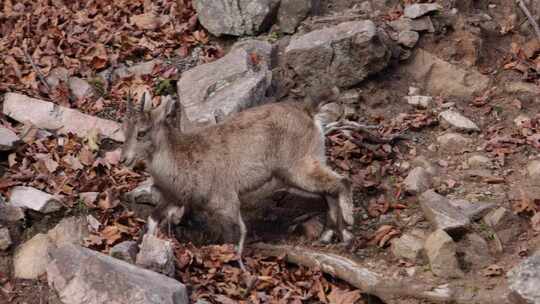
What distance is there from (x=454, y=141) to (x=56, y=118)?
419cm

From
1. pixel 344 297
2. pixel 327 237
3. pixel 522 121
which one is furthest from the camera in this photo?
pixel 522 121

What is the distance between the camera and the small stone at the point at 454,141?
27.1ft

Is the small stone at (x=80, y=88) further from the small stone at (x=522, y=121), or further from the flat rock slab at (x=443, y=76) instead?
the small stone at (x=522, y=121)

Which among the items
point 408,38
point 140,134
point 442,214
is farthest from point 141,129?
point 408,38

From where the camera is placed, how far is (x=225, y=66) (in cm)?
877

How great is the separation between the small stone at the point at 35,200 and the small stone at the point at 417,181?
3296 mm

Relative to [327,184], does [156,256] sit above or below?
above

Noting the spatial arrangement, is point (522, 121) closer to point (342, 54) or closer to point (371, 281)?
point (342, 54)

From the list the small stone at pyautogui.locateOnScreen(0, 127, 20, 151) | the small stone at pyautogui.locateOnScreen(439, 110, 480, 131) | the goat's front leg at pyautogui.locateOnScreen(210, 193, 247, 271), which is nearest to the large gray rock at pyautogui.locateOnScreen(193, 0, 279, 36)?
the small stone at pyautogui.locateOnScreen(439, 110, 480, 131)

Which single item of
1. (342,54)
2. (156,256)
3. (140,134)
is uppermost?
(140,134)

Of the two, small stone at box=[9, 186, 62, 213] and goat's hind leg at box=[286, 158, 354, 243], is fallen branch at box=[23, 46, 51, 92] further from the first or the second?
goat's hind leg at box=[286, 158, 354, 243]

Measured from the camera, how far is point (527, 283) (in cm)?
578

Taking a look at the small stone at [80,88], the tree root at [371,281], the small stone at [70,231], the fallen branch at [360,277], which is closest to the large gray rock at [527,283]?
the tree root at [371,281]

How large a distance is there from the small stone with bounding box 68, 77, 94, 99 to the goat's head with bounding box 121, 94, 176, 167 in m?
2.33
